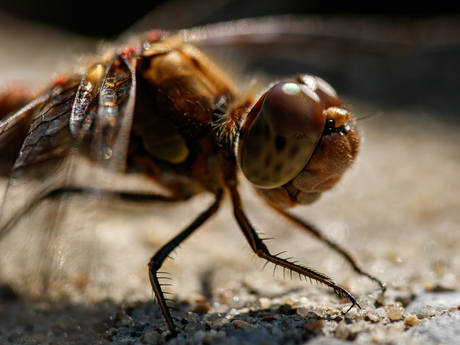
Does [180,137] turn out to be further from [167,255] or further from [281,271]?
[281,271]

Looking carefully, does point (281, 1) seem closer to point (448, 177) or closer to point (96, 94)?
point (448, 177)

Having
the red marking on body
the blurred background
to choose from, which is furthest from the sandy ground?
the blurred background

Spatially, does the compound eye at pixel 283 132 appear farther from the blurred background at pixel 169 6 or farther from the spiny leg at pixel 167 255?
the blurred background at pixel 169 6

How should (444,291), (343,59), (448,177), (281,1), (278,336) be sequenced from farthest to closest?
(281,1) → (448,177) → (343,59) → (444,291) → (278,336)

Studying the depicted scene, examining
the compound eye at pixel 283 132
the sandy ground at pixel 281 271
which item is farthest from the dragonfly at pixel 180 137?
the sandy ground at pixel 281 271

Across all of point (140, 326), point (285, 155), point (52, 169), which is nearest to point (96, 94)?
point (52, 169)

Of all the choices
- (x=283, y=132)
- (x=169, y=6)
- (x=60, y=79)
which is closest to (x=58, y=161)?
(x=60, y=79)

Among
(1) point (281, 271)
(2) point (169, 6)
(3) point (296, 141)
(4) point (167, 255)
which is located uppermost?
(2) point (169, 6)
